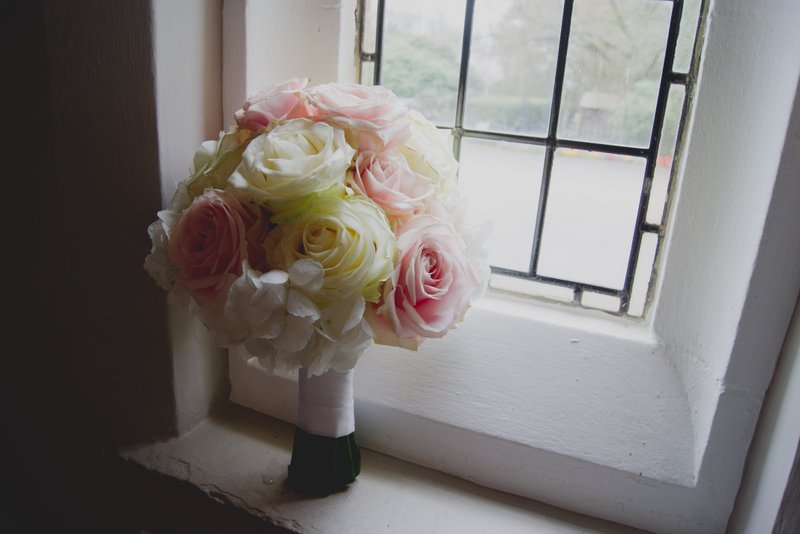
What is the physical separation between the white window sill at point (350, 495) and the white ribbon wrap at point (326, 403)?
0.10 meters

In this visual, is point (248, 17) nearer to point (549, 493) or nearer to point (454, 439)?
point (454, 439)

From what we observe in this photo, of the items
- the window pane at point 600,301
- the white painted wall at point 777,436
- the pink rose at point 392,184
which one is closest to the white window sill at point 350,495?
the white painted wall at point 777,436

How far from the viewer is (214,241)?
0.52 m

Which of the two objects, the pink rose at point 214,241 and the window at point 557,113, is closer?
the pink rose at point 214,241

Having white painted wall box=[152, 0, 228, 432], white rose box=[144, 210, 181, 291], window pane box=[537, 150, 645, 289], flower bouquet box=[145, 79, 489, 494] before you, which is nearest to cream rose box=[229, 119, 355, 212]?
flower bouquet box=[145, 79, 489, 494]

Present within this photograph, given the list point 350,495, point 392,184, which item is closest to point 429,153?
point 392,184

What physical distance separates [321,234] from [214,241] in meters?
0.12

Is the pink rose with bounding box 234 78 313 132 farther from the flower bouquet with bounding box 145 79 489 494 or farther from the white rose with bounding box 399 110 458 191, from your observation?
the white rose with bounding box 399 110 458 191

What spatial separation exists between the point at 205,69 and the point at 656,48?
566mm

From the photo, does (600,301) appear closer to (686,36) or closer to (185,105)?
(686,36)

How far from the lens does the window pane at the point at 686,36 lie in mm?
629

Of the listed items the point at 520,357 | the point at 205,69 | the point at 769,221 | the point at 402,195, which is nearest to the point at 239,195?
the point at 402,195

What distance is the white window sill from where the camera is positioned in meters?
0.66

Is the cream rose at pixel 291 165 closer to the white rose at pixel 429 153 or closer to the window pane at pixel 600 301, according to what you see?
the white rose at pixel 429 153
